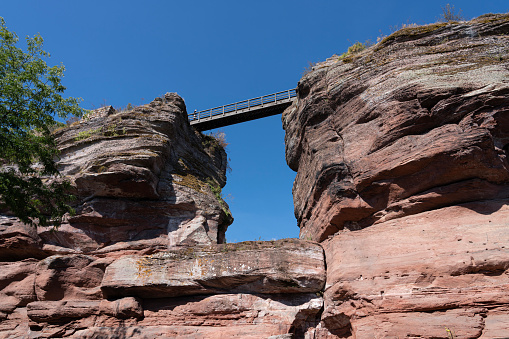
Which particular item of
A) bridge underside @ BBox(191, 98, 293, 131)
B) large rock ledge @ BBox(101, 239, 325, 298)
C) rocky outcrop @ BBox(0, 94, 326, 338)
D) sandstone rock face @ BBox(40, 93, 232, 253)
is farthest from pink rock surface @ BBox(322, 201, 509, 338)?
bridge underside @ BBox(191, 98, 293, 131)

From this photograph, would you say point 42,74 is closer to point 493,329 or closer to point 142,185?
point 142,185

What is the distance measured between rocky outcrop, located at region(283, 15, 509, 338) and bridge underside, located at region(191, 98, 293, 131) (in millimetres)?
11301

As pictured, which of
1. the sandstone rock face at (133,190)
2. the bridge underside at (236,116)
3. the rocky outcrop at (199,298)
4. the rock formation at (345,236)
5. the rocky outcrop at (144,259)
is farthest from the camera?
the bridge underside at (236,116)

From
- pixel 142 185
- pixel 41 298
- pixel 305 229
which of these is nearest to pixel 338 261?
pixel 305 229

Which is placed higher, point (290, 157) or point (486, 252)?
point (290, 157)

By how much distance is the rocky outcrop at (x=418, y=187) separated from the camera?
743cm

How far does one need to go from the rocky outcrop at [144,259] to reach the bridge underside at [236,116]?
7162 millimetres

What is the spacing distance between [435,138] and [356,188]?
7.44 ft

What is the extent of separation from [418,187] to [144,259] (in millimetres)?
7413

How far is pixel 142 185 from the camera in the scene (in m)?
13.1

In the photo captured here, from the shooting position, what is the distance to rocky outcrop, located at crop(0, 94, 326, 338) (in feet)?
30.4

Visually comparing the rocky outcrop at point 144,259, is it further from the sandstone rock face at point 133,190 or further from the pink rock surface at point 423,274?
the pink rock surface at point 423,274

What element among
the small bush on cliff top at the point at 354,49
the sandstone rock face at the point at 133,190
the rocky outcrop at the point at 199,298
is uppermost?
the small bush on cliff top at the point at 354,49

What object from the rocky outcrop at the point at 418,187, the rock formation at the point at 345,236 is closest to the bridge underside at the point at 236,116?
the rock formation at the point at 345,236
